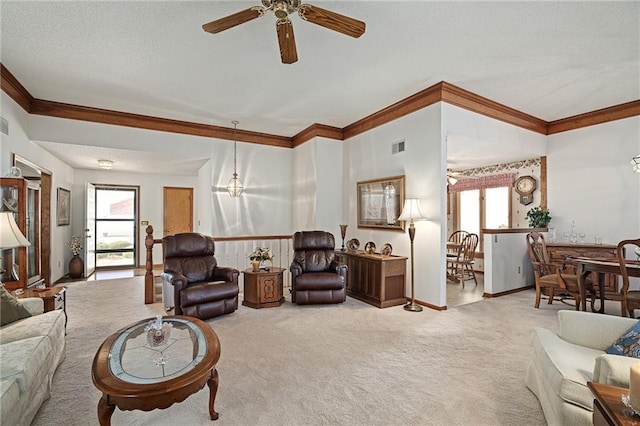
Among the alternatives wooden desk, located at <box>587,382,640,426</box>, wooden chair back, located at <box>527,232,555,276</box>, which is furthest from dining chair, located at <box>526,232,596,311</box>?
wooden desk, located at <box>587,382,640,426</box>

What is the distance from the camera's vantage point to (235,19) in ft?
7.58

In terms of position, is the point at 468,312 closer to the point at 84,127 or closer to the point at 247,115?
→ the point at 247,115

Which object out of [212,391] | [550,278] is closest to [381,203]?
[550,278]

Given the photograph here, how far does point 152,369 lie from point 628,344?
2.78 meters

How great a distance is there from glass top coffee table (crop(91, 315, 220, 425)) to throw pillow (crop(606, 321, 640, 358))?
2398mm

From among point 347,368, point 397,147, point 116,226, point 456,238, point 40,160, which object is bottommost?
point 347,368

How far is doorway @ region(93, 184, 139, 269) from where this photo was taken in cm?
799

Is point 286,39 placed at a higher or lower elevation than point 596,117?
lower

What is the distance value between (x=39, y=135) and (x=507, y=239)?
7.60m

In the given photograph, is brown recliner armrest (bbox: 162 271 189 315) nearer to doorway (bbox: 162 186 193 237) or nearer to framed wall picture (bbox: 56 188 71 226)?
framed wall picture (bbox: 56 188 71 226)

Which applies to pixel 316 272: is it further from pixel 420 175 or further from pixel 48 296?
pixel 48 296

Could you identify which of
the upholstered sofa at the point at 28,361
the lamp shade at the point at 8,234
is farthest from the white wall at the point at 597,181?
the lamp shade at the point at 8,234

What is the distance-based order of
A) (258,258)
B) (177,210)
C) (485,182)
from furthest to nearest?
(177,210), (485,182), (258,258)

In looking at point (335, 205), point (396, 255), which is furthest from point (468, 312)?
point (335, 205)
